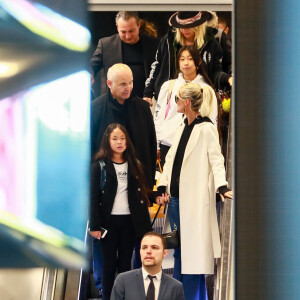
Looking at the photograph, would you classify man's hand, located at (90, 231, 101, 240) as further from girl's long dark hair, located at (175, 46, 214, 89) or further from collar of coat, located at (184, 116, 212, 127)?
girl's long dark hair, located at (175, 46, 214, 89)

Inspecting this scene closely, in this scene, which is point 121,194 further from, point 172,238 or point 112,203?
point 172,238

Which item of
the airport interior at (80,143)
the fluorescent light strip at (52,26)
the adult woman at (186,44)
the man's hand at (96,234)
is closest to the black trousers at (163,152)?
the adult woman at (186,44)

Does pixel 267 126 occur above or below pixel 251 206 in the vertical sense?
above

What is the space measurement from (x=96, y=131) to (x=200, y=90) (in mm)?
610

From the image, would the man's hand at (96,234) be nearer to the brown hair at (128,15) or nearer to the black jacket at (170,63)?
the black jacket at (170,63)

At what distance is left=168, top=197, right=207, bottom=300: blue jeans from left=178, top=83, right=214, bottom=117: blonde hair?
0.50 metres

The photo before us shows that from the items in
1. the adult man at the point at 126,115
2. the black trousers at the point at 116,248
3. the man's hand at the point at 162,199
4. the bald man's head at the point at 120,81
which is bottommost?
the black trousers at the point at 116,248

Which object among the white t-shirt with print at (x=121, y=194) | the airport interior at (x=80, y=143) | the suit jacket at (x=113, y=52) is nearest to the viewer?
the airport interior at (x=80, y=143)

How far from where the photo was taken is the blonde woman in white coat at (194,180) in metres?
3.18

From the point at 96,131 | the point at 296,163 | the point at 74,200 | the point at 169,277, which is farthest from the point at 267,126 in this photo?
the point at 169,277

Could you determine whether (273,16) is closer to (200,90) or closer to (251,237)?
(251,237)

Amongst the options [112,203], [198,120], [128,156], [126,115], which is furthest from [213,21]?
[112,203]

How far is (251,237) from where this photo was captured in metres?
0.82

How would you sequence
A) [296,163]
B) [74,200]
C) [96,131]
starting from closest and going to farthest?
[296,163] → [74,200] → [96,131]
